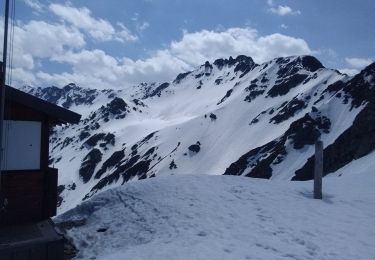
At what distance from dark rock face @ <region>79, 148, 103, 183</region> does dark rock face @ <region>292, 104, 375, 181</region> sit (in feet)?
369

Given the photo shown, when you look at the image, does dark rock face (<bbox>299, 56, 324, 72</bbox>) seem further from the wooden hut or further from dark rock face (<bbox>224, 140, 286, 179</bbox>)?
the wooden hut

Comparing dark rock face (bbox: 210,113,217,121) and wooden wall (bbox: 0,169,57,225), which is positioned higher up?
dark rock face (bbox: 210,113,217,121)

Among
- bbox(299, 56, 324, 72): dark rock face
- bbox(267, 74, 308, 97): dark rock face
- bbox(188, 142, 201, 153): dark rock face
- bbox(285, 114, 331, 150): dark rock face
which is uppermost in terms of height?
bbox(299, 56, 324, 72): dark rock face

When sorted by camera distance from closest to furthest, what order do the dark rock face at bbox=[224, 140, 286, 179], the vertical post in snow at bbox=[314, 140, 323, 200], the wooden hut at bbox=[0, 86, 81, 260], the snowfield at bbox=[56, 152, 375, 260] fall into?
the snowfield at bbox=[56, 152, 375, 260], the wooden hut at bbox=[0, 86, 81, 260], the vertical post in snow at bbox=[314, 140, 323, 200], the dark rock face at bbox=[224, 140, 286, 179]

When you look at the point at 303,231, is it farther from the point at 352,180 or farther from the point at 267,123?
the point at 267,123

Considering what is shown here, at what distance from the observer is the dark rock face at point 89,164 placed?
571ft

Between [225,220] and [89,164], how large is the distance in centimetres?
17519

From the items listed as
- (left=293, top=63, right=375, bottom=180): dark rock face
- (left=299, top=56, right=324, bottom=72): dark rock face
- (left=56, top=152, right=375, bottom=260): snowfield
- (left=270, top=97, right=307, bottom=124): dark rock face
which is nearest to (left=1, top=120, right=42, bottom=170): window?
(left=56, top=152, right=375, bottom=260): snowfield

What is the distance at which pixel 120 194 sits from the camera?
1808cm

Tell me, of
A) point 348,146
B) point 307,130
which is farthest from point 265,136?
point 348,146

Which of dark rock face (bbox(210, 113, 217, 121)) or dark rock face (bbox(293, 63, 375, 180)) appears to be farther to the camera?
dark rock face (bbox(210, 113, 217, 121))

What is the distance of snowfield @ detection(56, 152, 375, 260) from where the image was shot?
1137 cm

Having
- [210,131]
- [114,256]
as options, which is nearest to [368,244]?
[114,256]

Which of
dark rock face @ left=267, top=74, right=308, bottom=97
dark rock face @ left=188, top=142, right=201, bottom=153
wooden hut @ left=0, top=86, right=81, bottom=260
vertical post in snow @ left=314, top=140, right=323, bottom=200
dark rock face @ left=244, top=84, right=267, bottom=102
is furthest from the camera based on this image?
dark rock face @ left=244, top=84, right=267, bottom=102
